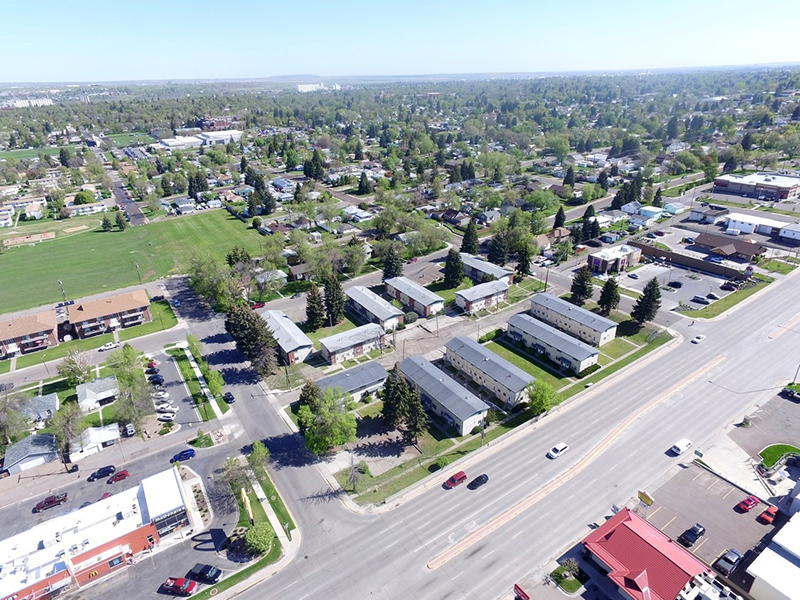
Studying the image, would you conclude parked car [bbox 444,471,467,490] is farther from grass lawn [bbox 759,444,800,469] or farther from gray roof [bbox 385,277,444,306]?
gray roof [bbox 385,277,444,306]

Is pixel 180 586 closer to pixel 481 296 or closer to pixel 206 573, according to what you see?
pixel 206 573

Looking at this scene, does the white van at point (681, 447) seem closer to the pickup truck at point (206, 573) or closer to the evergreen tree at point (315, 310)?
the pickup truck at point (206, 573)

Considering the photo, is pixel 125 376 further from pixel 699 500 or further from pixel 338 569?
pixel 699 500

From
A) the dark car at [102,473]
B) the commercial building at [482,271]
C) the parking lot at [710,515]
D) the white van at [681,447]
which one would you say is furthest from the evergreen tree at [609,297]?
the dark car at [102,473]

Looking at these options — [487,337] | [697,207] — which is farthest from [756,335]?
[697,207]

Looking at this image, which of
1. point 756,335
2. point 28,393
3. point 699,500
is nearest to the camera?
point 699,500

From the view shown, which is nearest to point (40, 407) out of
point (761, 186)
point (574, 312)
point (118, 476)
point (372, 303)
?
point (118, 476)
